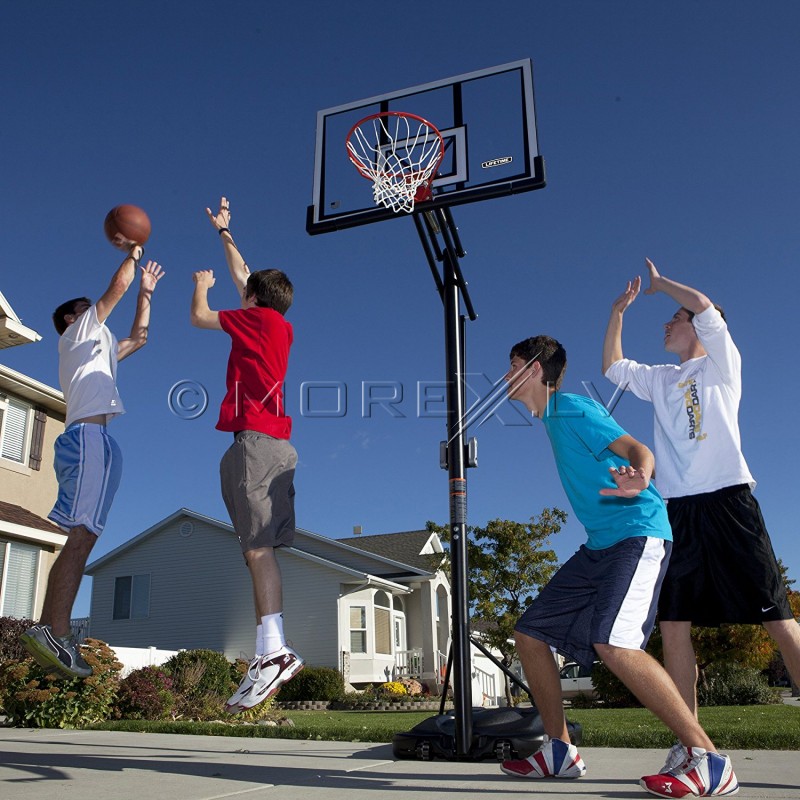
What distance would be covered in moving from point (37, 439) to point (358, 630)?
1305 cm

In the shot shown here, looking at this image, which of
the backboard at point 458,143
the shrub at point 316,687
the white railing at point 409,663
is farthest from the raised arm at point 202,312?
the white railing at point 409,663

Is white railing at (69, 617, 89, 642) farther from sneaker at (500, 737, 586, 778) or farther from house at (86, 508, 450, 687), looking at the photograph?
sneaker at (500, 737, 586, 778)

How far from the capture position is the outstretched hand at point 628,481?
367cm

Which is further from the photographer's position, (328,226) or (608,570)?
(328,226)

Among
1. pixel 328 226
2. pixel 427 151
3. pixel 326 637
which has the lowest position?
pixel 326 637

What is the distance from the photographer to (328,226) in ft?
22.8

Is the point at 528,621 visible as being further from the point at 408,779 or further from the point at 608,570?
the point at 408,779

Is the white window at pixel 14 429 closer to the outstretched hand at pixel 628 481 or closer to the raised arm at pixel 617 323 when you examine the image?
the raised arm at pixel 617 323

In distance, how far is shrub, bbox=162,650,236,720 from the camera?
14.1 m

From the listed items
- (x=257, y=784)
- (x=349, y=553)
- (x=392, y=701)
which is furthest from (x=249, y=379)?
(x=349, y=553)

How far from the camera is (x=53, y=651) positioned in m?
4.28

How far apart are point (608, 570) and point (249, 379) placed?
224 cm

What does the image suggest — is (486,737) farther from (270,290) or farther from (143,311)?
(143,311)

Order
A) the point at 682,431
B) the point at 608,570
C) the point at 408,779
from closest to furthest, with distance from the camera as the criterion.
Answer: the point at 608,570
the point at 408,779
the point at 682,431
